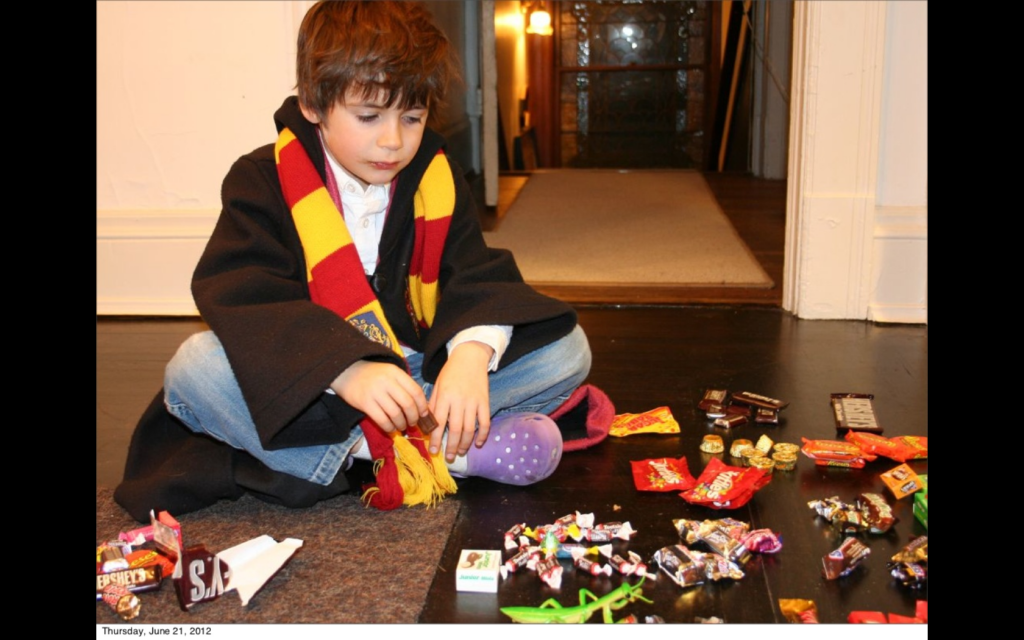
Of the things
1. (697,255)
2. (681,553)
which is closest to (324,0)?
(681,553)

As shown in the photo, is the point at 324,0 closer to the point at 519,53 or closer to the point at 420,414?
the point at 420,414

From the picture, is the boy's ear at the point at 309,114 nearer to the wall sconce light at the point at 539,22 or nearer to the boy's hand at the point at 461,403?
the boy's hand at the point at 461,403

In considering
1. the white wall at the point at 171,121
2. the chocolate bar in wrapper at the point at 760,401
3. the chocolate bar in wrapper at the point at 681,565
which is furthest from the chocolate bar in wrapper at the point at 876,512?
the white wall at the point at 171,121

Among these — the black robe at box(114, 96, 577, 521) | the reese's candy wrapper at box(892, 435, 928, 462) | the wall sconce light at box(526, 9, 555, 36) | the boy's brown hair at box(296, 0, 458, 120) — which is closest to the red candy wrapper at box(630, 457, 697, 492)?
the black robe at box(114, 96, 577, 521)

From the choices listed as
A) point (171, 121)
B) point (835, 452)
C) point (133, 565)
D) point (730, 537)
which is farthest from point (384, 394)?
point (171, 121)

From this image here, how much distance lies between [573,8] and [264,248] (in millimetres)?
6077

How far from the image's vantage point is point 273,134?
2.21m

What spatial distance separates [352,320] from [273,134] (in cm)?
107

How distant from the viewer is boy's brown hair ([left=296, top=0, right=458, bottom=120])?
1.23 meters

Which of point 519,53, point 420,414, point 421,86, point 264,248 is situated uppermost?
point 519,53

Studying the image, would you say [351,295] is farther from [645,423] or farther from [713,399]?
Answer: [713,399]

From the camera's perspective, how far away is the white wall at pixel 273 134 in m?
2.08

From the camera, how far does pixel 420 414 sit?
1135mm

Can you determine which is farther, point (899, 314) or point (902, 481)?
point (899, 314)
